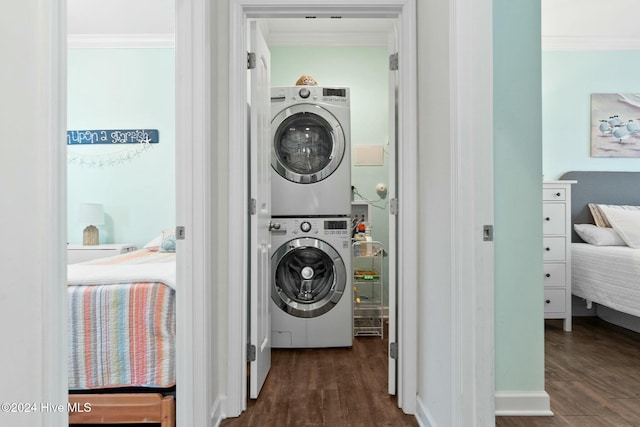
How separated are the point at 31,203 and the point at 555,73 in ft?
14.8

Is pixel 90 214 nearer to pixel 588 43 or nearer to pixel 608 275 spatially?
pixel 608 275

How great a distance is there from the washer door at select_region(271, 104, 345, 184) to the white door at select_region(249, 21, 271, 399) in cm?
51

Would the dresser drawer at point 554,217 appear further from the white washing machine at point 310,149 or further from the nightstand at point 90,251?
the nightstand at point 90,251

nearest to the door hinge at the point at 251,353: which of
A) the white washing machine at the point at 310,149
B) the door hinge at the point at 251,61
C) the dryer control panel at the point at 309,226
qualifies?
the dryer control panel at the point at 309,226

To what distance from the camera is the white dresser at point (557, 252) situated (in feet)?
10.5

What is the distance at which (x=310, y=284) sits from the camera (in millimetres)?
3059

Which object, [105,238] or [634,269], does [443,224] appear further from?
[105,238]

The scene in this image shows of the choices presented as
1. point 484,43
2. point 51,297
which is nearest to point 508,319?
point 484,43

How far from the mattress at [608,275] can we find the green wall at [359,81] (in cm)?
172

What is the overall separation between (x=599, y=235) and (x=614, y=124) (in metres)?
1.25

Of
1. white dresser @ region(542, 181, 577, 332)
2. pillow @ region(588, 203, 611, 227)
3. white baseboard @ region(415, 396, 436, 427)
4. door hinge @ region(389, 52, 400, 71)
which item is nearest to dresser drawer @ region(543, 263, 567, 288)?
white dresser @ region(542, 181, 577, 332)

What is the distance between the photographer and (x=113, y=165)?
13.0ft

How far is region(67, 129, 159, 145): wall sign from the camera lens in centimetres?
395

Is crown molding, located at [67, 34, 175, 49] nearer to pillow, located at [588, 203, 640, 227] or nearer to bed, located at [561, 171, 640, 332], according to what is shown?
bed, located at [561, 171, 640, 332]
